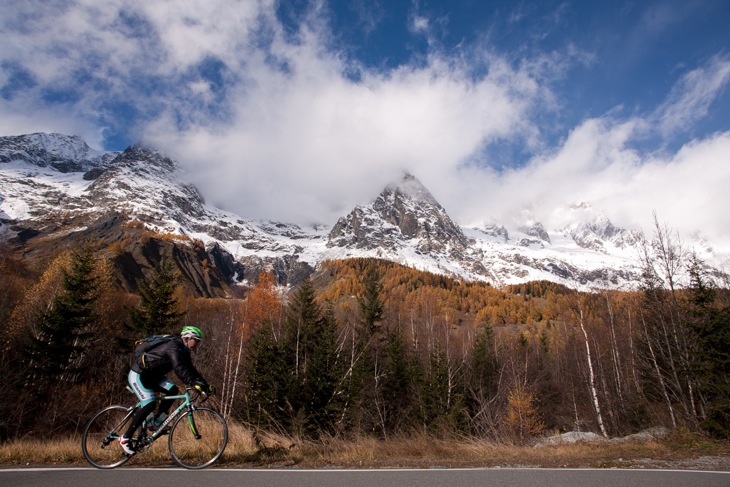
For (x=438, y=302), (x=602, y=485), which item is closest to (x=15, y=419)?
(x=602, y=485)

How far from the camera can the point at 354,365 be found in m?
30.2

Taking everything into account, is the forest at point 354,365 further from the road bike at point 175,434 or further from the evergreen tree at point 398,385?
the road bike at point 175,434

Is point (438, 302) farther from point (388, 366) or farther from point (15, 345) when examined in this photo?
point (15, 345)

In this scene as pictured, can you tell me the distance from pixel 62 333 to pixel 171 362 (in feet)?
78.9

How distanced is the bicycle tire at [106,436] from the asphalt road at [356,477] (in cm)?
40

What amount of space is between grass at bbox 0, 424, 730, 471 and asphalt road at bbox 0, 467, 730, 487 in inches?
27.7

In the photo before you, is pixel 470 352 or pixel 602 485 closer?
pixel 602 485

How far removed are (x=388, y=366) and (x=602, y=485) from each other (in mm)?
32756

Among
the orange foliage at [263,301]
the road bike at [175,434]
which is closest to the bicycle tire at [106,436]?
the road bike at [175,434]

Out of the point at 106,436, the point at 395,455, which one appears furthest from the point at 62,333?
the point at 395,455

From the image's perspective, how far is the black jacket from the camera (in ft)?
20.7

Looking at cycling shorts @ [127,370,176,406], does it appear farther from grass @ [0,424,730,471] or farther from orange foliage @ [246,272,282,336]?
orange foliage @ [246,272,282,336]

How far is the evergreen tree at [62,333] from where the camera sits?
23.4 metres

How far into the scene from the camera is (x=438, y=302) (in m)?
117
